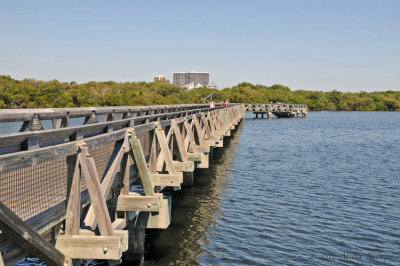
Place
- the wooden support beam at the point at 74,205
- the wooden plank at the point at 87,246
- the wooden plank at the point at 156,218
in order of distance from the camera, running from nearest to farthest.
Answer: the wooden plank at the point at 87,246, the wooden support beam at the point at 74,205, the wooden plank at the point at 156,218

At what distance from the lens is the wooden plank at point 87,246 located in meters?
6.24

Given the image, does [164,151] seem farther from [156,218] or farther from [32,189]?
[32,189]

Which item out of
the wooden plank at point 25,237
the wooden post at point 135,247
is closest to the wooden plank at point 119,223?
the wooden post at point 135,247

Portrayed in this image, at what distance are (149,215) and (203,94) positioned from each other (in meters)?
164

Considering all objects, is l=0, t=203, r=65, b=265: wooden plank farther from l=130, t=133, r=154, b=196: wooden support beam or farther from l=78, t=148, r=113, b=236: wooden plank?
l=130, t=133, r=154, b=196: wooden support beam

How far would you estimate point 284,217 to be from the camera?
16.4 metres

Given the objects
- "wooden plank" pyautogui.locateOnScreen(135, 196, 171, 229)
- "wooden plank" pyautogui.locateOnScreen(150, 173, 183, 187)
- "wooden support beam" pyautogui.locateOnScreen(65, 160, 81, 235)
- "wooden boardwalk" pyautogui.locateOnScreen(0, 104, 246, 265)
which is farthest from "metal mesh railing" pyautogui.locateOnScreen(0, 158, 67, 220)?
"wooden plank" pyautogui.locateOnScreen(150, 173, 183, 187)

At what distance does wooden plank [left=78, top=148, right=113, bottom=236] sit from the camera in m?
6.53

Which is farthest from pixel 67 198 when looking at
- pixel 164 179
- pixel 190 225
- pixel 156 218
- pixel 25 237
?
pixel 190 225

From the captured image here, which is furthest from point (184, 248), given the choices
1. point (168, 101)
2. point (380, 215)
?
point (168, 101)

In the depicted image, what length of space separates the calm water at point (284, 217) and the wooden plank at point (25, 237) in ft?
20.8

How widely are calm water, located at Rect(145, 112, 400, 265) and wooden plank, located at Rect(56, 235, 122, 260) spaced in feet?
17.8

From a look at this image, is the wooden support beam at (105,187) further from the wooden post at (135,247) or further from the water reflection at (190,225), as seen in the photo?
the water reflection at (190,225)

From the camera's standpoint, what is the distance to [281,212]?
56.1 ft
